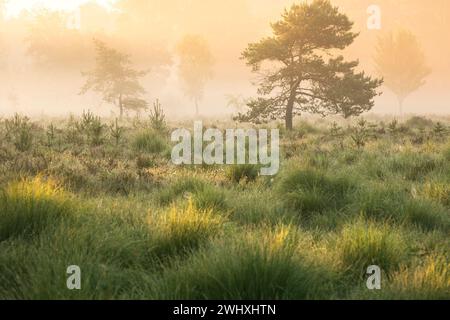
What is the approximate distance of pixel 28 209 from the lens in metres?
4.31

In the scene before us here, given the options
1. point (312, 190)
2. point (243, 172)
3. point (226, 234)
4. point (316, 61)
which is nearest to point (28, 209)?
point (226, 234)

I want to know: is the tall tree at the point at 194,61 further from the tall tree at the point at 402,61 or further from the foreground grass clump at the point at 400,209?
the foreground grass clump at the point at 400,209

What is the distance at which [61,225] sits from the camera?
13.4 feet

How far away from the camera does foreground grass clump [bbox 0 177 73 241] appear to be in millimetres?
4191

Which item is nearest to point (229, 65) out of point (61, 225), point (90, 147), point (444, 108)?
point (444, 108)

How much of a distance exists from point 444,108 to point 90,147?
75417mm

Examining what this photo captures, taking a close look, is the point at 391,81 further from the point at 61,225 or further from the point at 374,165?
the point at 61,225

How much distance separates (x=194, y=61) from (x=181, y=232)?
4890cm

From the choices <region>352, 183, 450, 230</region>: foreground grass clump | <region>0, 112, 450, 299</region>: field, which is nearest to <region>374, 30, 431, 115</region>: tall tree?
<region>0, 112, 450, 299</region>: field

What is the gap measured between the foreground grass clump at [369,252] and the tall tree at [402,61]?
168 ft

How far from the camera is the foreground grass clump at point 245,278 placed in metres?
3.08

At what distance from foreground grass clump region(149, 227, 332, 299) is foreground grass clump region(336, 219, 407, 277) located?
1.79ft
